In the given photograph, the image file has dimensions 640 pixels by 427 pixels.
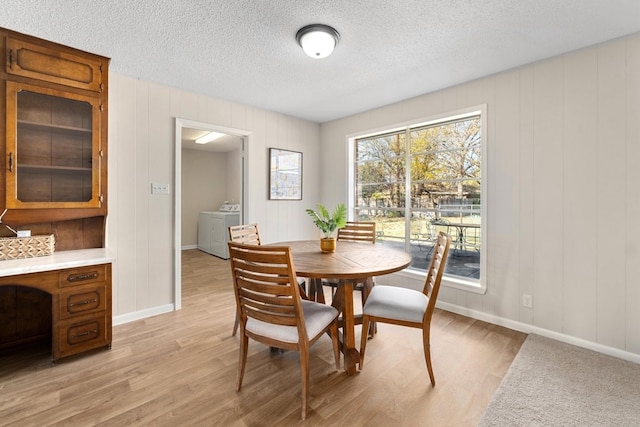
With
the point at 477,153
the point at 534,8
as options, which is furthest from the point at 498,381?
the point at 534,8

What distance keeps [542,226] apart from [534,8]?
1.68 m

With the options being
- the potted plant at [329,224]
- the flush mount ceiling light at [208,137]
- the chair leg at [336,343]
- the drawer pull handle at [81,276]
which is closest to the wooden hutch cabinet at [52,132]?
the drawer pull handle at [81,276]

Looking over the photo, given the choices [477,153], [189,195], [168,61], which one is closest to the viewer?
[168,61]

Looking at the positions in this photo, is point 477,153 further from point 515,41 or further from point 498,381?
point 498,381

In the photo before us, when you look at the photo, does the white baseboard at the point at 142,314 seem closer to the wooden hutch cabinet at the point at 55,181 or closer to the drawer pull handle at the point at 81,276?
the wooden hutch cabinet at the point at 55,181

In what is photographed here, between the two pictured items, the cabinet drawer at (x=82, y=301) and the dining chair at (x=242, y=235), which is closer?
the cabinet drawer at (x=82, y=301)

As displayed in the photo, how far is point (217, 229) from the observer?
18.9ft

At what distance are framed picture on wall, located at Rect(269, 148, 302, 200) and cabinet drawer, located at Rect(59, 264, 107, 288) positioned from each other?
2.14m

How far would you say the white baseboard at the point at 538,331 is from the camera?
81.9 inches

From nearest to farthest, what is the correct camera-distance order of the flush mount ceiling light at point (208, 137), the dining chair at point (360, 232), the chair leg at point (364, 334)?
the chair leg at point (364, 334) < the dining chair at point (360, 232) < the flush mount ceiling light at point (208, 137)

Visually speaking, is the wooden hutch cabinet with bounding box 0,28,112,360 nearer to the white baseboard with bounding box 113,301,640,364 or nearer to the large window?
the white baseboard with bounding box 113,301,640,364

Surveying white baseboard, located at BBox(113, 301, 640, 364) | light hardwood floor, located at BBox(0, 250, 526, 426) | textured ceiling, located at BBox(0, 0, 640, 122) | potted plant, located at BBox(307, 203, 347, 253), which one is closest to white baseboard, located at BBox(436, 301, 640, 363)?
white baseboard, located at BBox(113, 301, 640, 364)

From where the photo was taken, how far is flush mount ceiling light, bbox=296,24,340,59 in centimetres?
194

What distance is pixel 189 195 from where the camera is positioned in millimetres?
6613
